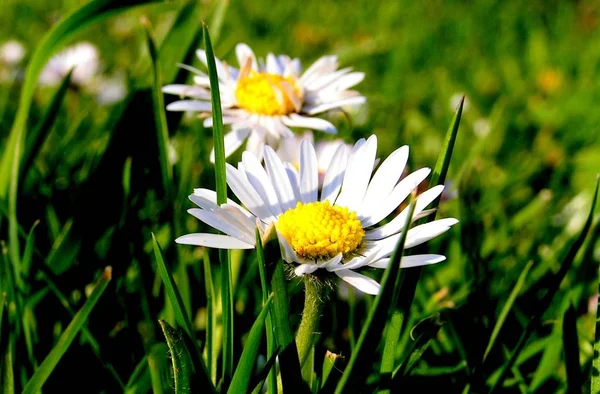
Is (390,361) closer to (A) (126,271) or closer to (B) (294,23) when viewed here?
(A) (126,271)

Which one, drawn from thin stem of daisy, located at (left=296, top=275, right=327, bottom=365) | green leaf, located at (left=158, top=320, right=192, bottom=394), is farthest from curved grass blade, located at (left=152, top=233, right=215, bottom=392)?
thin stem of daisy, located at (left=296, top=275, right=327, bottom=365)

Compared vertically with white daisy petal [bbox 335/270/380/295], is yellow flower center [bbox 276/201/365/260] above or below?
above

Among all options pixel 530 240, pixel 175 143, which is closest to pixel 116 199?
pixel 175 143

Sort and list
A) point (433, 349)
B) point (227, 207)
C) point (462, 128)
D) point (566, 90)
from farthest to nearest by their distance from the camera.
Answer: point (566, 90) → point (462, 128) → point (433, 349) → point (227, 207)

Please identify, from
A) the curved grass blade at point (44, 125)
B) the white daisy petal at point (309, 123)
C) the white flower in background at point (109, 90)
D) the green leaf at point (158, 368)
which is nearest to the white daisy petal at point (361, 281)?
the green leaf at point (158, 368)

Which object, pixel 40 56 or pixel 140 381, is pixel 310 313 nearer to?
pixel 140 381

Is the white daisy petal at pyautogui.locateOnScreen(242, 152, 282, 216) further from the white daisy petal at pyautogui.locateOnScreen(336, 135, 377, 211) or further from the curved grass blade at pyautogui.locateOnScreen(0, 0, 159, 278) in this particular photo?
the curved grass blade at pyautogui.locateOnScreen(0, 0, 159, 278)

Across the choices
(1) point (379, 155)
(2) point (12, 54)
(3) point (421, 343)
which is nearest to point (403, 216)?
(3) point (421, 343)
